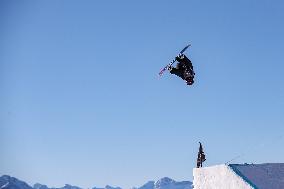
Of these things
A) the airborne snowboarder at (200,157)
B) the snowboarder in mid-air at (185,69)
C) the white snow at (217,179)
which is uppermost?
the snowboarder in mid-air at (185,69)

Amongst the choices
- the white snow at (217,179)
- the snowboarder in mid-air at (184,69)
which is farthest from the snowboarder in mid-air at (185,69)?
the white snow at (217,179)

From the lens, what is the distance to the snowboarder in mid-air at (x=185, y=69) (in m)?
16.4

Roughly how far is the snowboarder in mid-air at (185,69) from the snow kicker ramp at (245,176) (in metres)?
3.82

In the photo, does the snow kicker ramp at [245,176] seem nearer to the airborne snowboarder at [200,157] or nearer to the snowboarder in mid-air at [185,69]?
the airborne snowboarder at [200,157]

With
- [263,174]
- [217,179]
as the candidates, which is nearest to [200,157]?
[217,179]

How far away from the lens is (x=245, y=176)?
14.0 metres

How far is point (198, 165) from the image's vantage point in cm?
1867

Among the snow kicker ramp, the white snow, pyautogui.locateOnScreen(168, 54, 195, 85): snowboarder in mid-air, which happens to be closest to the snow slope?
the snow kicker ramp

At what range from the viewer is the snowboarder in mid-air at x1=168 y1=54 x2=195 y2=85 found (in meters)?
16.4

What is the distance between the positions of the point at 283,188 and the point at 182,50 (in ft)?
21.9

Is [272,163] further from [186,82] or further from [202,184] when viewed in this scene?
[186,82]

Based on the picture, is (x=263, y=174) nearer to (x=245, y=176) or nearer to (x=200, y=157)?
(x=245, y=176)

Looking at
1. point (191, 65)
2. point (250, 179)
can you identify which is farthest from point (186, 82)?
point (250, 179)

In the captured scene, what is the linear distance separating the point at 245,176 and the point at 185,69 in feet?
16.6
